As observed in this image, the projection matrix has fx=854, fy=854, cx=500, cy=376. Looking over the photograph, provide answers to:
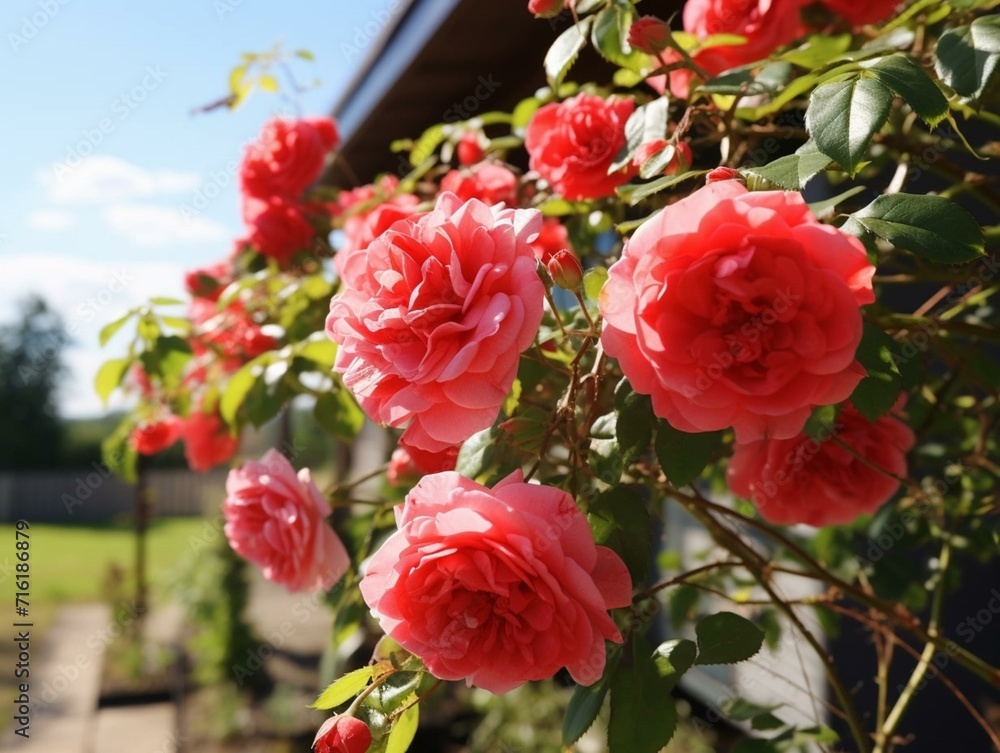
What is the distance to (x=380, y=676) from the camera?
2.35 feet

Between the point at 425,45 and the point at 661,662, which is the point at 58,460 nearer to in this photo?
the point at 425,45

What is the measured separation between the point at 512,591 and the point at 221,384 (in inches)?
43.0

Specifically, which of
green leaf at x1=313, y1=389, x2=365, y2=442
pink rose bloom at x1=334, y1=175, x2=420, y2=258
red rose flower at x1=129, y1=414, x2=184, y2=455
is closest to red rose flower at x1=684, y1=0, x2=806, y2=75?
pink rose bloom at x1=334, y1=175, x2=420, y2=258

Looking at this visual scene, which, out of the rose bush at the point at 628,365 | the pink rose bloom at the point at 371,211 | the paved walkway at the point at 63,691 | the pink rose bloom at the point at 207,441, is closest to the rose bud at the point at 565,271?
the rose bush at the point at 628,365

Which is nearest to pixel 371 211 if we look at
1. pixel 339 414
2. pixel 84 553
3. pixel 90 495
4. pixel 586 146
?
pixel 339 414

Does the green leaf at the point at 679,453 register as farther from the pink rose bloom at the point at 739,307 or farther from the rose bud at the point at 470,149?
the rose bud at the point at 470,149

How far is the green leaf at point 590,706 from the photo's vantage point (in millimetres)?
746

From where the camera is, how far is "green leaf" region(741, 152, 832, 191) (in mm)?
620

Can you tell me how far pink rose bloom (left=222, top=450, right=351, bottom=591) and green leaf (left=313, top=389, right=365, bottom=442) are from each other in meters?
0.17

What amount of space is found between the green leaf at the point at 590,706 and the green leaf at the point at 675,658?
4 cm

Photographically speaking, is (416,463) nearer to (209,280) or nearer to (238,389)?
(238,389)

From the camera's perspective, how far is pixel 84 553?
1351 cm

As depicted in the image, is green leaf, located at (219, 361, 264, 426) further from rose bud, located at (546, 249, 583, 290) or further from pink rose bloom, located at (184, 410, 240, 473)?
rose bud, located at (546, 249, 583, 290)

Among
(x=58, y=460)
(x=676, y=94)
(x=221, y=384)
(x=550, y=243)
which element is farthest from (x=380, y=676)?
(x=58, y=460)
